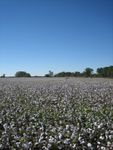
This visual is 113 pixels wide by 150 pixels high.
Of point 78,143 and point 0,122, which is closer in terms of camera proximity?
point 78,143

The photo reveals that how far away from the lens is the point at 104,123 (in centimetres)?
952

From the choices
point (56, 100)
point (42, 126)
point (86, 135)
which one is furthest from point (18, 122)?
point (56, 100)

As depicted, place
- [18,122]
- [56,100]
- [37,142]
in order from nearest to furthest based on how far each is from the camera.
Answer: [37,142], [18,122], [56,100]

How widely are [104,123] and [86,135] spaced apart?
130 centimetres

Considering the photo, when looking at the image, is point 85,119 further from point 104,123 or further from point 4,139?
point 4,139

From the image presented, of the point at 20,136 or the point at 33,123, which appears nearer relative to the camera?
the point at 20,136

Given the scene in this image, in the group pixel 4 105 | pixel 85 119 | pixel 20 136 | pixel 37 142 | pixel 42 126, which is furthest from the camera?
pixel 4 105

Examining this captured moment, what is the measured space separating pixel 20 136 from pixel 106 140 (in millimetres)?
2179

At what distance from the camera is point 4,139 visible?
319 inches

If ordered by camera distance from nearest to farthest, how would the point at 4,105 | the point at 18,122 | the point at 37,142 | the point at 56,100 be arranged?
the point at 37,142
the point at 18,122
the point at 4,105
the point at 56,100

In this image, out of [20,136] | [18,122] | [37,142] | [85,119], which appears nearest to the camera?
[37,142]

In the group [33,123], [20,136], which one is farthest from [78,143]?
[33,123]

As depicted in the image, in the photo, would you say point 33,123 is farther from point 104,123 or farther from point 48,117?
point 104,123

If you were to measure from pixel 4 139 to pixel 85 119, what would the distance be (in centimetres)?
331
